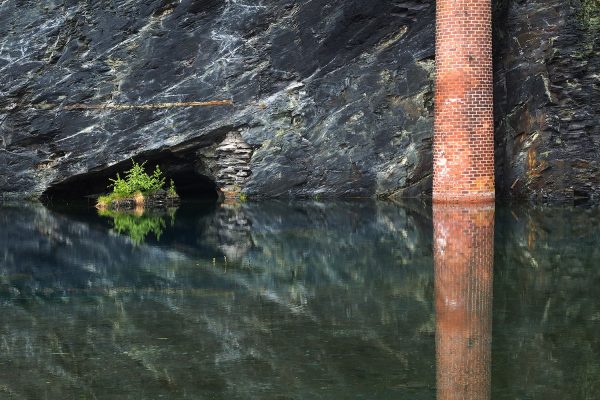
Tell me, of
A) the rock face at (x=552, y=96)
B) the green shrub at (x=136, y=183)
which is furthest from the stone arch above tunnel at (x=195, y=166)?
the rock face at (x=552, y=96)

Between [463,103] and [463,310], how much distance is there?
1044 cm

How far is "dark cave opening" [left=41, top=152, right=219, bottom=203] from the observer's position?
21409 millimetres

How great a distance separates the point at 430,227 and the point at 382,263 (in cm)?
365

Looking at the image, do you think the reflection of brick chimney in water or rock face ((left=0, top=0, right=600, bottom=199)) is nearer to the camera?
the reflection of brick chimney in water

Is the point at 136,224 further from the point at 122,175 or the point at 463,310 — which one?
the point at 463,310

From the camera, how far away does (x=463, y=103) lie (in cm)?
1733

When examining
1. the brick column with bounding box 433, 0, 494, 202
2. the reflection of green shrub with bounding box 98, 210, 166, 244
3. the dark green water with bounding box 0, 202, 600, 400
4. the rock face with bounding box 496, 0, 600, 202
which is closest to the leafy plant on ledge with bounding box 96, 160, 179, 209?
the reflection of green shrub with bounding box 98, 210, 166, 244

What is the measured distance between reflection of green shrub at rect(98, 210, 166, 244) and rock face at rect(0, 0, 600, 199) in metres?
2.53

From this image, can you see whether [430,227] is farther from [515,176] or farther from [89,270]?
[515,176]

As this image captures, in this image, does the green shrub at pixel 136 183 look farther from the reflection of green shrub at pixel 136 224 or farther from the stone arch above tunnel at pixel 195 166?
the reflection of green shrub at pixel 136 224

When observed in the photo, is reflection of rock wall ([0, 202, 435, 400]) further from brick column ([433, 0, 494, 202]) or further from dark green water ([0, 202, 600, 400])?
brick column ([433, 0, 494, 202])

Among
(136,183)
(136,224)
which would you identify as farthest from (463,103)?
(136,183)

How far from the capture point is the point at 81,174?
70.1 ft

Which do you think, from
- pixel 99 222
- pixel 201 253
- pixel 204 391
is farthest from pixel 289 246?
pixel 204 391
